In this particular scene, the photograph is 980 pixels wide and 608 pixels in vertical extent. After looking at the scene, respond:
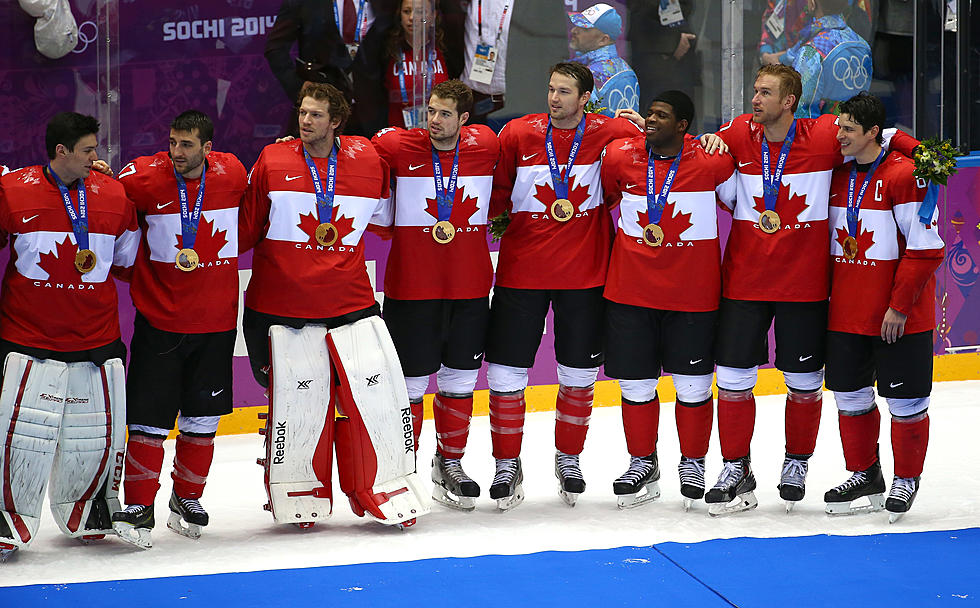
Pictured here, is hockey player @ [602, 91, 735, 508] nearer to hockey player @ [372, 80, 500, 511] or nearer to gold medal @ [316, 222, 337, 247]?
hockey player @ [372, 80, 500, 511]

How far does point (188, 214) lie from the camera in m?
4.16

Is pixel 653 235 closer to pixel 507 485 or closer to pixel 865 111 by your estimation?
pixel 865 111

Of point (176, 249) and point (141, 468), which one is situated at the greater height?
point (176, 249)

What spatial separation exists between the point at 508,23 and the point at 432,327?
8.62ft

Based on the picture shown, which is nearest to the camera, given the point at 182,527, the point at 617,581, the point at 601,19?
the point at 617,581

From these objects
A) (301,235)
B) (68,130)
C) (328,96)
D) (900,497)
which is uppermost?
(328,96)

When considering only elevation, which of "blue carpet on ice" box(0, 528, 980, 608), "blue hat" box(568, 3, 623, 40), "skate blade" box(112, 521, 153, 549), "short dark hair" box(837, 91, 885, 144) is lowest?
"blue carpet on ice" box(0, 528, 980, 608)

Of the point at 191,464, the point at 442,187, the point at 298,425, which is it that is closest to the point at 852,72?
the point at 442,187

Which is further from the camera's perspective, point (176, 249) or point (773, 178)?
point (773, 178)

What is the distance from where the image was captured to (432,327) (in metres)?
4.59

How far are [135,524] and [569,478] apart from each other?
65.2 inches

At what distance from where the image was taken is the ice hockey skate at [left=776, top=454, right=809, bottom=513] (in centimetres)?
457

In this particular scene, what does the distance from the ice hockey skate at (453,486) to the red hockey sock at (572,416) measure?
396mm

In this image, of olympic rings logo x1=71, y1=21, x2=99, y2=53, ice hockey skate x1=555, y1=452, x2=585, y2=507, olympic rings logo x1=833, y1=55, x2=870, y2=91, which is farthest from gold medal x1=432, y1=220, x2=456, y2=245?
olympic rings logo x1=833, y1=55, x2=870, y2=91
